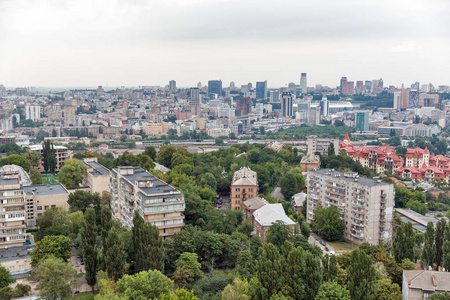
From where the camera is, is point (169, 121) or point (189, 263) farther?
point (169, 121)

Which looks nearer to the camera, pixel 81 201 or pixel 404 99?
pixel 81 201

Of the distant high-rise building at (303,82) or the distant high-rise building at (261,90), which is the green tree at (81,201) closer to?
the distant high-rise building at (261,90)

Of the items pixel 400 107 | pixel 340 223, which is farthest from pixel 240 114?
pixel 340 223

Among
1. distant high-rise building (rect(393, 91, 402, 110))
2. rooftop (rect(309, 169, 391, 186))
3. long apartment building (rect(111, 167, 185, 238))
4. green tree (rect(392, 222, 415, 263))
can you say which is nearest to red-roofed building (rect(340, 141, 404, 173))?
rooftop (rect(309, 169, 391, 186))

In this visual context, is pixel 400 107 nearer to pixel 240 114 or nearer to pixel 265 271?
pixel 240 114

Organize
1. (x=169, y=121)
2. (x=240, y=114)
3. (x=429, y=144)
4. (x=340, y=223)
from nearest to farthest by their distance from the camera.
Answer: (x=340, y=223) < (x=429, y=144) < (x=169, y=121) < (x=240, y=114)

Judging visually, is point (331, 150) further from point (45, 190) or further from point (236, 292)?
point (236, 292)

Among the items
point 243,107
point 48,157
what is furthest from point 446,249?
point 243,107

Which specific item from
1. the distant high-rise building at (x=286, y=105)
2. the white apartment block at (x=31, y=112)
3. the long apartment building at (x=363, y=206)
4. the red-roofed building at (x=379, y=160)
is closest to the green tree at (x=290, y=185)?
the long apartment building at (x=363, y=206)
